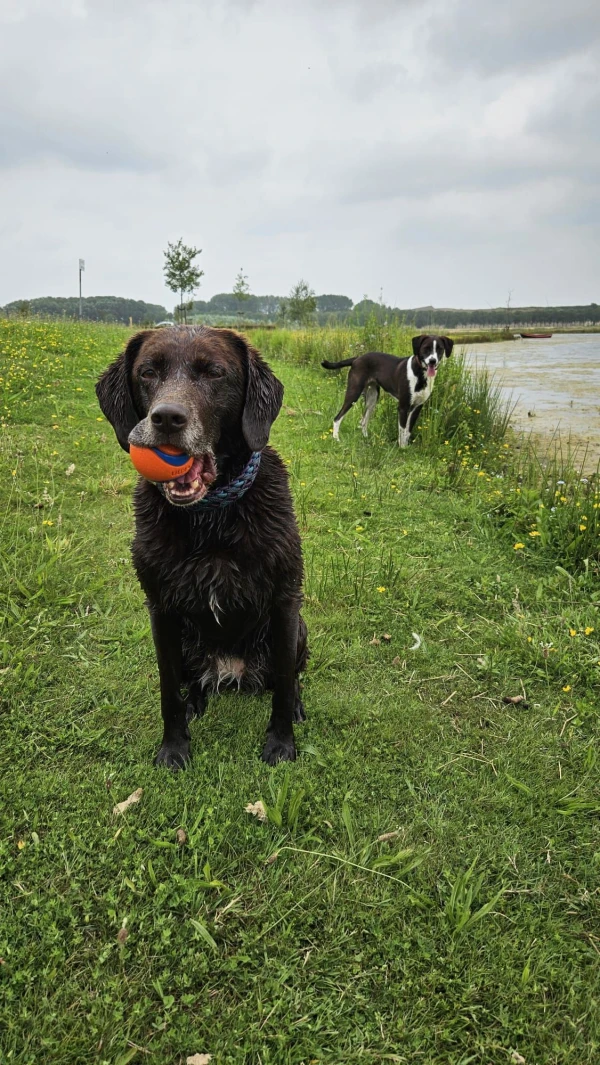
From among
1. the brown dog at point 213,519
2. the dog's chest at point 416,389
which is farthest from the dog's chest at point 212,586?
the dog's chest at point 416,389

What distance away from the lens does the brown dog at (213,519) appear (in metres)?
2.09

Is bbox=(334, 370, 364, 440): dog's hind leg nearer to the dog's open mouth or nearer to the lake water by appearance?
the lake water

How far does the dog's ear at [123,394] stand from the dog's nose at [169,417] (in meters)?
0.45

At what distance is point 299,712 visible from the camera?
2.64 metres

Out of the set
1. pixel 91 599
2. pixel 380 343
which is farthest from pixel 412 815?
pixel 380 343

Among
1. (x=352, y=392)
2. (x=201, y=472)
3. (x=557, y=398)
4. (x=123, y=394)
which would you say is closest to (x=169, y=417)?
(x=201, y=472)

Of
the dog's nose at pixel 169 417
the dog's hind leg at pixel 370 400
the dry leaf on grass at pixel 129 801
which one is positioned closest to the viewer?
the dog's nose at pixel 169 417

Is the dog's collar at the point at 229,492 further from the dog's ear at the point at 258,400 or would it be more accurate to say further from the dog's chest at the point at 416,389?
the dog's chest at the point at 416,389

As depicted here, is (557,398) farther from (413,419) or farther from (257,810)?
(257,810)

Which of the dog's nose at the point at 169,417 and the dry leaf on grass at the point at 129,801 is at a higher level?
the dog's nose at the point at 169,417

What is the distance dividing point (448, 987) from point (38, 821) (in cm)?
143

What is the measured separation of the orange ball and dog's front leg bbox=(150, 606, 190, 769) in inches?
23.0

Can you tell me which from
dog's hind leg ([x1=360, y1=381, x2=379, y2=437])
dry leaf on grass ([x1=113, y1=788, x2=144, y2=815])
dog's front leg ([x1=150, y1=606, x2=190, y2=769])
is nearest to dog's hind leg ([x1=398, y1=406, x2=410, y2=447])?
dog's hind leg ([x1=360, y1=381, x2=379, y2=437])

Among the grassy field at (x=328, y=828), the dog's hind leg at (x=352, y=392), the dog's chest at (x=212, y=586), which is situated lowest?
the grassy field at (x=328, y=828)
